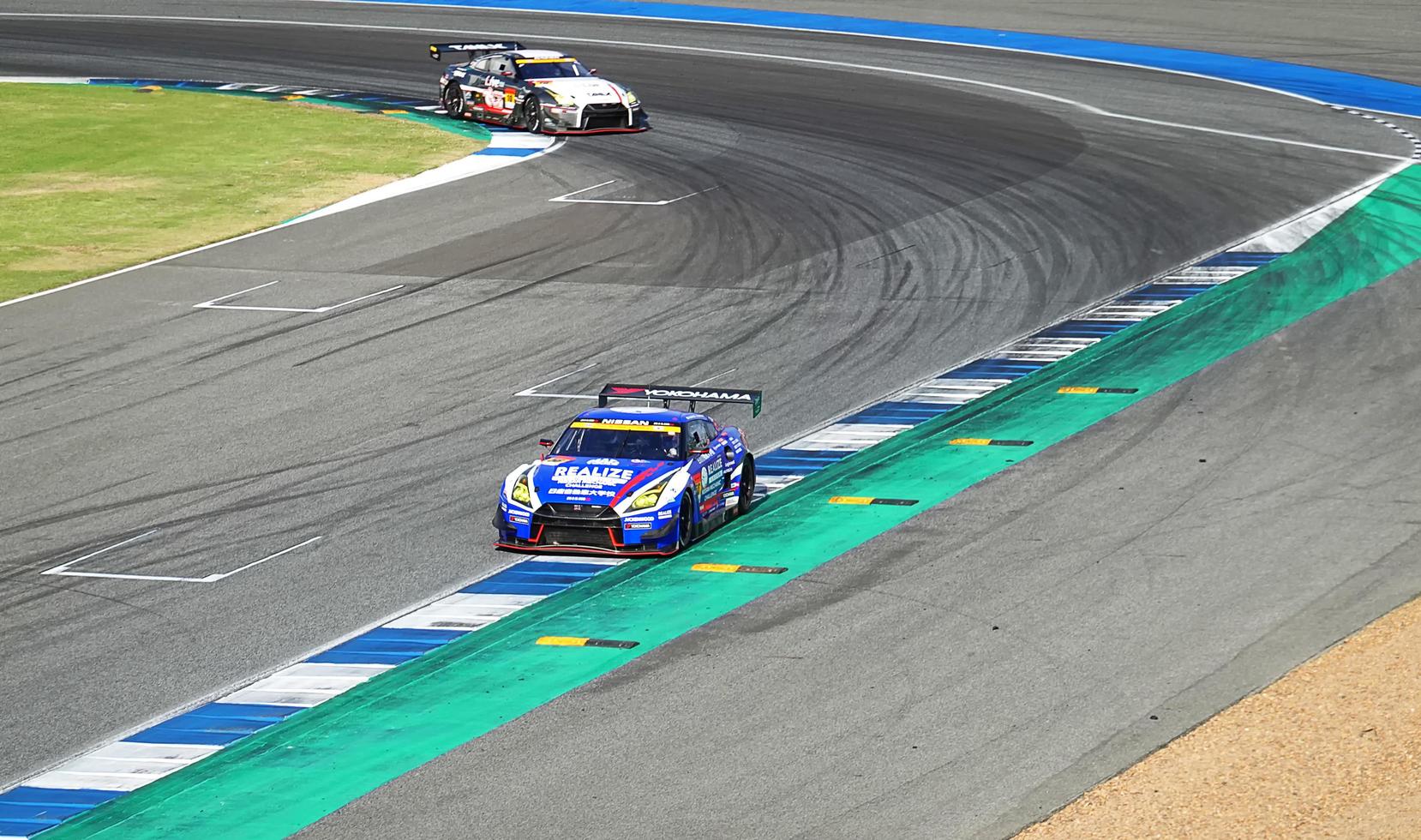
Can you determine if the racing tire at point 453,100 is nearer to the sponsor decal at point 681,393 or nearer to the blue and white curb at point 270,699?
the sponsor decal at point 681,393

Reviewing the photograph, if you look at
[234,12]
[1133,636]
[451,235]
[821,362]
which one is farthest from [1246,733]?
[234,12]

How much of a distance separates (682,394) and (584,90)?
2199 centimetres

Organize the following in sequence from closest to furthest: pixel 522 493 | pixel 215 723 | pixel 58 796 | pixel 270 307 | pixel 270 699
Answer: pixel 58 796
pixel 215 723
pixel 270 699
pixel 522 493
pixel 270 307

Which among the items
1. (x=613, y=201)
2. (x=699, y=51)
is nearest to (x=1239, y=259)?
(x=613, y=201)

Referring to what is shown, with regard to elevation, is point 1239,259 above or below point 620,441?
above

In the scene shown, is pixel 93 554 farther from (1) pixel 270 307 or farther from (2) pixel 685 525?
(1) pixel 270 307

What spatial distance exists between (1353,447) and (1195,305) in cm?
683

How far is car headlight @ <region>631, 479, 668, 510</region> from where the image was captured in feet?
58.3

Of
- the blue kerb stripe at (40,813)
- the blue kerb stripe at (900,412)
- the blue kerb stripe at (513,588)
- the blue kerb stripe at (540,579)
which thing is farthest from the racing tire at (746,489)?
the blue kerb stripe at (40,813)

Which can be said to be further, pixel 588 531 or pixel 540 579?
pixel 588 531

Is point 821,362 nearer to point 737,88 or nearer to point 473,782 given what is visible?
point 473,782

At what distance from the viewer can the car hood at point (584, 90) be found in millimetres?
40188

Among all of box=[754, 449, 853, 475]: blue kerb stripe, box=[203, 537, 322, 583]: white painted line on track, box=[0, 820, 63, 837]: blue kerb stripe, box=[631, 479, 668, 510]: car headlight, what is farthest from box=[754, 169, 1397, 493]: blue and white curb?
box=[0, 820, 63, 837]: blue kerb stripe

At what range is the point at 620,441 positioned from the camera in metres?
19.0
